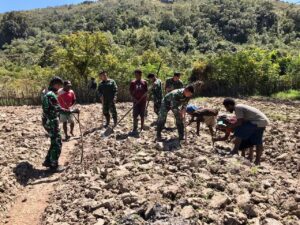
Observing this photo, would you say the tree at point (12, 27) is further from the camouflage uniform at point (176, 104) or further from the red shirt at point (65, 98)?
the camouflage uniform at point (176, 104)

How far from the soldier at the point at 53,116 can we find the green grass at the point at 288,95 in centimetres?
1992

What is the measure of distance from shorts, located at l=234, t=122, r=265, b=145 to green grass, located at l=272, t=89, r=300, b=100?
1825 centimetres

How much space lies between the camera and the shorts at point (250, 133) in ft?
28.5

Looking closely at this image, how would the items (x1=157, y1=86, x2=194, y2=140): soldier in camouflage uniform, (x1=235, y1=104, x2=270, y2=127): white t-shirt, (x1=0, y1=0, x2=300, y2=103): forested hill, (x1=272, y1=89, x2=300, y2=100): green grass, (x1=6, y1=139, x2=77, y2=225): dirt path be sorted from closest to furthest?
(x1=6, y1=139, x2=77, y2=225): dirt path, (x1=235, y1=104, x2=270, y2=127): white t-shirt, (x1=157, y1=86, x2=194, y2=140): soldier in camouflage uniform, (x1=272, y1=89, x2=300, y2=100): green grass, (x1=0, y1=0, x2=300, y2=103): forested hill

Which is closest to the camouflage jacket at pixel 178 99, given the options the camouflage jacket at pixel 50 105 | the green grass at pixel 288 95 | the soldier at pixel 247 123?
the soldier at pixel 247 123

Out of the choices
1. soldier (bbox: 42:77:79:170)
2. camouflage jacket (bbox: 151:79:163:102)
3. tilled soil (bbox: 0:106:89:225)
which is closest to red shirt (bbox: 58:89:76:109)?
tilled soil (bbox: 0:106:89:225)

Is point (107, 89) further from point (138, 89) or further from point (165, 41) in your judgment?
point (165, 41)

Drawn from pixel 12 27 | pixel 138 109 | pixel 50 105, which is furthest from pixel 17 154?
pixel 12 27

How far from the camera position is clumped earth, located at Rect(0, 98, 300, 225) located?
6.04 metres

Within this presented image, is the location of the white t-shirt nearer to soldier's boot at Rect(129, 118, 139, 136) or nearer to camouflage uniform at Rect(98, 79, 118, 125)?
soldier's boot at Rect(129, 118, 139, 136)

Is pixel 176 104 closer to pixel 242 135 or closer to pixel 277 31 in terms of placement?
pixel 242 135

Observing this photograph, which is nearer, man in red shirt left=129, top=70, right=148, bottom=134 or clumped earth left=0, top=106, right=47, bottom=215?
clumped earth left=0, top=106, right=47, bottom=215

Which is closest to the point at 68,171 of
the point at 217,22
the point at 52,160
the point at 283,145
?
the point at 52,160

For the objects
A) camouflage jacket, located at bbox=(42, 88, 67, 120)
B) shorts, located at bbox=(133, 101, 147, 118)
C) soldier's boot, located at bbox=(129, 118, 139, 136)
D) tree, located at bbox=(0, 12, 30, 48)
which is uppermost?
tree, located at bbox=(0, 12, 30, 48)
